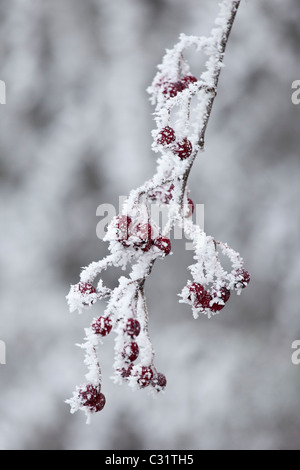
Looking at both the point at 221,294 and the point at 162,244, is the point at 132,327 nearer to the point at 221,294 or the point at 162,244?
the point at 162,244

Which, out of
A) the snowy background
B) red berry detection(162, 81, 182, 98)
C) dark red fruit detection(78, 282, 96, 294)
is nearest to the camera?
dark red fruit detection(78, 282, 96, 294)

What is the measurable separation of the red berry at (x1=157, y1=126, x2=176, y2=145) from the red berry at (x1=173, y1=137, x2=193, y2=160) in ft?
0.06

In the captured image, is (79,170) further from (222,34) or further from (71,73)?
(222,34)

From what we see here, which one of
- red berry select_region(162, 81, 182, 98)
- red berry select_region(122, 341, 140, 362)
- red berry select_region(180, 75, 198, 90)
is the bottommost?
red berry select_region(122, 341, 140, 362)

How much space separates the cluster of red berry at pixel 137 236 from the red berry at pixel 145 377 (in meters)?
0.23

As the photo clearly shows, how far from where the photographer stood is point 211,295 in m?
0.94

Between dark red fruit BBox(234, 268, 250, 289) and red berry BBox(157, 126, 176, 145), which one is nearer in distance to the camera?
red berry BBox(157, 126, 176, 145)

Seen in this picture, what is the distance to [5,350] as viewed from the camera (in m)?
4.26

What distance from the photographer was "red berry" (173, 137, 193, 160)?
81 cm

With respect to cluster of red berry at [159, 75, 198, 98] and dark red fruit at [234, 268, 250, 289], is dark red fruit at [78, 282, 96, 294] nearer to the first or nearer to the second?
dark red fruit at [234, 268, 250, 289]

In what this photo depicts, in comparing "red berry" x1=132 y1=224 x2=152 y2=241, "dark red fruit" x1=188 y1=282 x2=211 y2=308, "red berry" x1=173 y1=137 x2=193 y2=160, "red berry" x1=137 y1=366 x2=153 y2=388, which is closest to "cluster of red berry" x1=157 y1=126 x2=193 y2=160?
"red berry" x1=173 y1=137 x2=193 y2=160

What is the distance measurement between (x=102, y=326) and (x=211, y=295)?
0.26 m

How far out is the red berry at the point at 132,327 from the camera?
0.76 m

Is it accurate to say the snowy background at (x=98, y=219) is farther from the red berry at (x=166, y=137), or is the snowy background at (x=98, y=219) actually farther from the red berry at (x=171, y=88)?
the red berry at (x=166, y=137)
